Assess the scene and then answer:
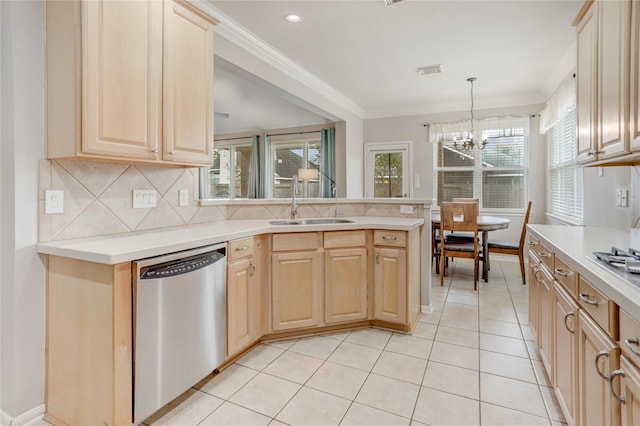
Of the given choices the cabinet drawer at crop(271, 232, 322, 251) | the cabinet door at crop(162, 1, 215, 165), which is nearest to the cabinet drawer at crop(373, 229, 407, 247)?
the cabinet drawer at crop(271, 232, 322, 251)

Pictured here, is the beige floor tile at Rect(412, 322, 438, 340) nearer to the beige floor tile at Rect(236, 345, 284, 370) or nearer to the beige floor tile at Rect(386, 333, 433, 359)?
the beige floor tile at Rect(386, 333, 433, 359)

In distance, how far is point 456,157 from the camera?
232 inches

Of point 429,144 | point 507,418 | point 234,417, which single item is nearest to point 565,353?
point 507,418

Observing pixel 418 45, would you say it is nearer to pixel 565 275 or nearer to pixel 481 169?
pixel 565 275

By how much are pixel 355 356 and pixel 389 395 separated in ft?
1.58

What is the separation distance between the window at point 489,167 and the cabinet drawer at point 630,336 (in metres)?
5.09

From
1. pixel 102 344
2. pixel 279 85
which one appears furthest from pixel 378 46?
pixel 102 344

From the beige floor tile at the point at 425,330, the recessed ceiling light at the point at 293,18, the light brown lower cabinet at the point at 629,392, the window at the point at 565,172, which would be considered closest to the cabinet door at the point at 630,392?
the light brown lower cabinet at the point at 629,392

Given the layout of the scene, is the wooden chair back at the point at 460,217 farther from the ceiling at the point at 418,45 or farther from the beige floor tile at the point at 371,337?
the beige floor tile at the point at 371,337

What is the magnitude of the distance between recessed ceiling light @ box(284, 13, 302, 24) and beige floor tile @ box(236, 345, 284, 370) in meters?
2.73

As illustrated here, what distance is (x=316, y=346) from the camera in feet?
8.27

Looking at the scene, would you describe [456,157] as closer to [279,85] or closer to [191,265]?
[279,85]

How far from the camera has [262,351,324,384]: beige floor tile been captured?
82.7 inches

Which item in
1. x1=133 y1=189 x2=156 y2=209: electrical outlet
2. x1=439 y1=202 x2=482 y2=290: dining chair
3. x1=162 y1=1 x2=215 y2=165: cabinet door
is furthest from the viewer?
x1=439 y1=202 x2=482 y2=290: dining chair
